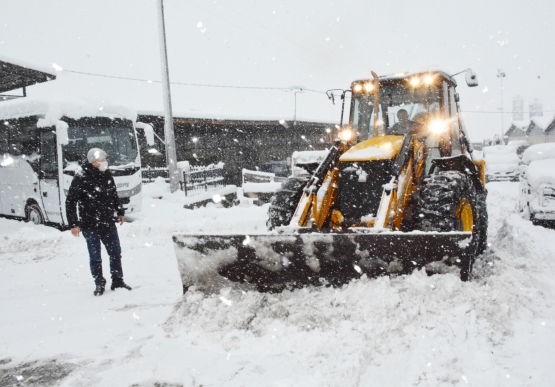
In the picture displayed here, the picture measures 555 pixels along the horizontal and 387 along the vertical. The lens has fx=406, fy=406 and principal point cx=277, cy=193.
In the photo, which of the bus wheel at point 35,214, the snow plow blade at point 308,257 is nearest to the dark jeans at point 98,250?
the snow plow blade at point 308,257

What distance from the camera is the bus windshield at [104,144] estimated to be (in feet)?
31.0

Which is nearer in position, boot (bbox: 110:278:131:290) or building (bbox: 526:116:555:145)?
boot (bbox: 110:278:131:290)

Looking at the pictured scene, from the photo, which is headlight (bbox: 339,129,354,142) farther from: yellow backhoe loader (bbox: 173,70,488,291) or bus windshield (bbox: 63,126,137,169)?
bus windshield (bbox: 63,126,137,169)

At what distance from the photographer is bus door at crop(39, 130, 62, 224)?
9273mm

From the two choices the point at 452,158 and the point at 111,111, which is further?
the point at 111,111

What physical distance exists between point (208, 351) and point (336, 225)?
2.11 metres

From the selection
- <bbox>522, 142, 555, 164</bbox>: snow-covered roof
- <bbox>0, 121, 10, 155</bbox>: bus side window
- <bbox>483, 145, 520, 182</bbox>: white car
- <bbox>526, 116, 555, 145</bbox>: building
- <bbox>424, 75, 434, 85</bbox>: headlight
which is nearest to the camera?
<bbox>424, 75, 434, 85</bbox>: headlight

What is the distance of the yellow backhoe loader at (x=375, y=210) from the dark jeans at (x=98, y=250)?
1.46 metres

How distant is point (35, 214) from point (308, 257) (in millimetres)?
9001

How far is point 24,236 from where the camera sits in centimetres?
811

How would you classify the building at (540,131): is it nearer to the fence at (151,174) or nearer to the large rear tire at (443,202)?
the fence at (151,174)

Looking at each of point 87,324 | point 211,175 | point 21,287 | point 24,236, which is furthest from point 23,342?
point 211,175

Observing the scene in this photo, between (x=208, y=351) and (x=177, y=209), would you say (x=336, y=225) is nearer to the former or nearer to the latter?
(x=208, y=351)

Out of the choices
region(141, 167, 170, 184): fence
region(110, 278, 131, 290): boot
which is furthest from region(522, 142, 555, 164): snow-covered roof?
region(141, 167, 170, 184): fence
